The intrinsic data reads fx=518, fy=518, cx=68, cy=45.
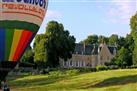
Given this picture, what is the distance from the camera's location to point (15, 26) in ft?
93.2

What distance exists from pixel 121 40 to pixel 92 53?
1561cm

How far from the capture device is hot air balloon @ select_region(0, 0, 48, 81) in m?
27.7

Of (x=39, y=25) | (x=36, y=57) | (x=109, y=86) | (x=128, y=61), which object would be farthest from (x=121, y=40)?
(x=39, y=25)

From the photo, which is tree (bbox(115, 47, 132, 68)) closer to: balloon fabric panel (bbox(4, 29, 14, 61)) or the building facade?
the building facade

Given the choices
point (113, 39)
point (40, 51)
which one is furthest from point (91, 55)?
point (40, 51)

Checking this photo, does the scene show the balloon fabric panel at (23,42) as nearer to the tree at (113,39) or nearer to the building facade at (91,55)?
the building facade at (91,55)

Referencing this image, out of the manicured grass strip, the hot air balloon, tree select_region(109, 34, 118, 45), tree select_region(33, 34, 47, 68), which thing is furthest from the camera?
tree select_region(109, 34, 118, 45)

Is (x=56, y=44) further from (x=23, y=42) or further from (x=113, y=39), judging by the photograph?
(x=113, y=39)

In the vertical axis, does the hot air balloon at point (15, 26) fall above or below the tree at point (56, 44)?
below

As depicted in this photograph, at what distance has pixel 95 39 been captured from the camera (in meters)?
164

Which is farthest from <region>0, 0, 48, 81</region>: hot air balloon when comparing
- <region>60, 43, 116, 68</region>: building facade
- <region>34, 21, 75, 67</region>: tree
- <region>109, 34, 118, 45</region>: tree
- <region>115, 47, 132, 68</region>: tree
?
<region>109, 34, 118, 45</region>: tree

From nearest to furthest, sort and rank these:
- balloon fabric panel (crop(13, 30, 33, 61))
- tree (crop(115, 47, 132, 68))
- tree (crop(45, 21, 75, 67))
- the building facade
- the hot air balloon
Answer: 1. the hot air balloon
2. balloon fabric panel (crop(13, 30, 33, 61))
3. tree (crop(45, 21, 75, 67))
4. tree (crop(115, 47, 132, 68))
5. the building facade

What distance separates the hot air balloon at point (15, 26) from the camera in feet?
90.9

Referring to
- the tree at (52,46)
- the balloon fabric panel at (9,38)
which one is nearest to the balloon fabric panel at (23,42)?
the balloon fabric panel at (9,38)
